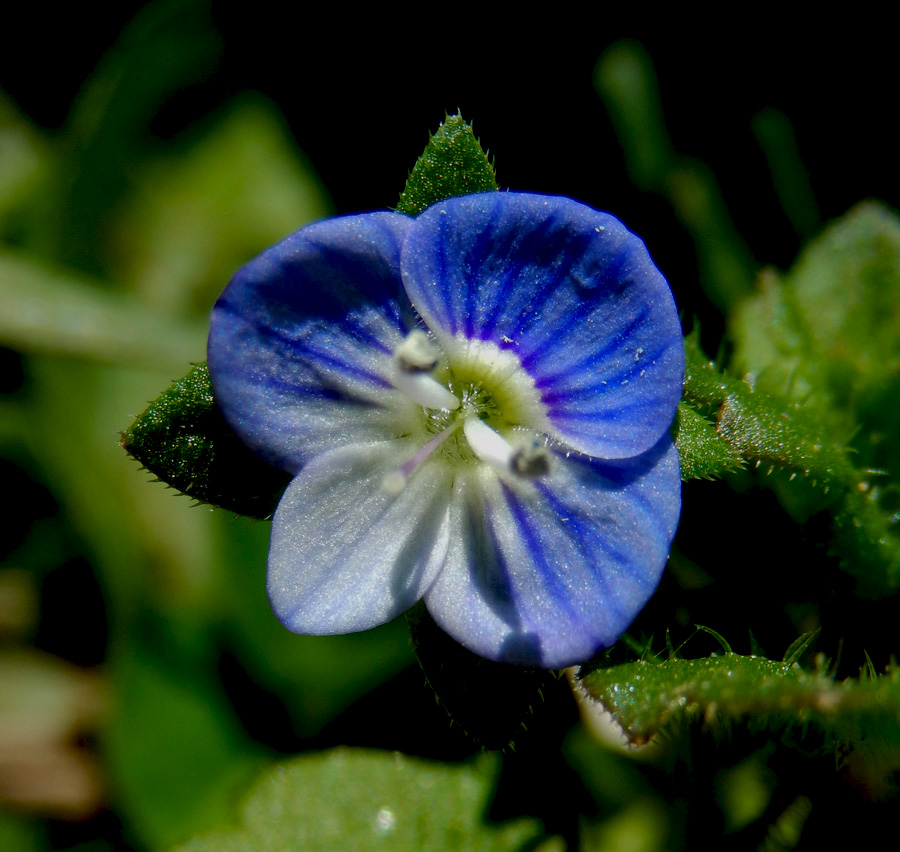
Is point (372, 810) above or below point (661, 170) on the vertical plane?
below

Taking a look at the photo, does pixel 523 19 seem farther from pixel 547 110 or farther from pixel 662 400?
pixel 662 400

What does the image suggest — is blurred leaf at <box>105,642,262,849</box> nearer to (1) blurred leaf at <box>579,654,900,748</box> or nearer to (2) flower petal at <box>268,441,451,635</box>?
(2) flower petal at <box>268,441,451,635</box>

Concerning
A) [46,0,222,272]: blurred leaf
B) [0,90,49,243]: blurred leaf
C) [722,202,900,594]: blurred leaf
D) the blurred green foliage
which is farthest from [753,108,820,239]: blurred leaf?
[0,90,49,243]: blurred leaf

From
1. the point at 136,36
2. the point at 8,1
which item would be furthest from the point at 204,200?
the point at 8,1

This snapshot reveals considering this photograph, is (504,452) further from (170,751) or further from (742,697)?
(170,751)

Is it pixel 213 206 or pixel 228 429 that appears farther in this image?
pixel 213 206

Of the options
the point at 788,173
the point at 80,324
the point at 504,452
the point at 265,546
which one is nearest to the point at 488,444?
the point at 504,452
